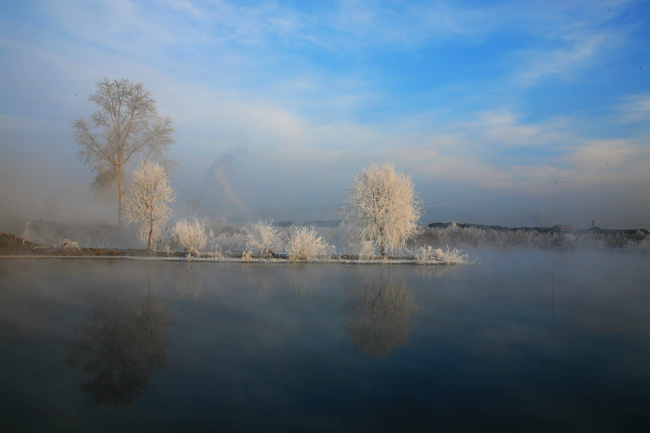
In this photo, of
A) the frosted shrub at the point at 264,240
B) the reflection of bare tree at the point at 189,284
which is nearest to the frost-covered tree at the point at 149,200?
the frosted shrub at the point at 264,240

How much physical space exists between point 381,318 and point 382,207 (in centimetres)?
1070

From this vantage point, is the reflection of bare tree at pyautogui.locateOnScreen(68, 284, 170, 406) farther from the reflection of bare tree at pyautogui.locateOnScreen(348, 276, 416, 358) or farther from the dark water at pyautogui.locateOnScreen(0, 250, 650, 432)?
the reflection of bare tree at pyautogui.locateOnScreen(348, 276, 416, 358)

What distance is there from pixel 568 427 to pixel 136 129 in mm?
25471

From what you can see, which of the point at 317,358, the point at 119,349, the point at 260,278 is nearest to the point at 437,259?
the point at 260,278

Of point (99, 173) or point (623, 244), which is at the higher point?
point (99, 173)

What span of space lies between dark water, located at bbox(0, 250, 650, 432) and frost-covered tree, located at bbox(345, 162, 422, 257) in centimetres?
739

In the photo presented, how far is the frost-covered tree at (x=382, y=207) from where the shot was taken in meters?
17.7

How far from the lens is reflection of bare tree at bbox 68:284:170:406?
446cm

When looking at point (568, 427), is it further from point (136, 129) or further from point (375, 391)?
point (136, 129)

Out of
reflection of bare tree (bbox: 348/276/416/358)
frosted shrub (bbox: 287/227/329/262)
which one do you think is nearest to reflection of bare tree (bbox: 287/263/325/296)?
frosted shrub (bbox: 287/227/329/262)

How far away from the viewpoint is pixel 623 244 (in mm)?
27125

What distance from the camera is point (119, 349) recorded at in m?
5.55

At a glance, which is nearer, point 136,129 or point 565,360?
point 565,360

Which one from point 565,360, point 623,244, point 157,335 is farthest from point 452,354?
point 623,244
